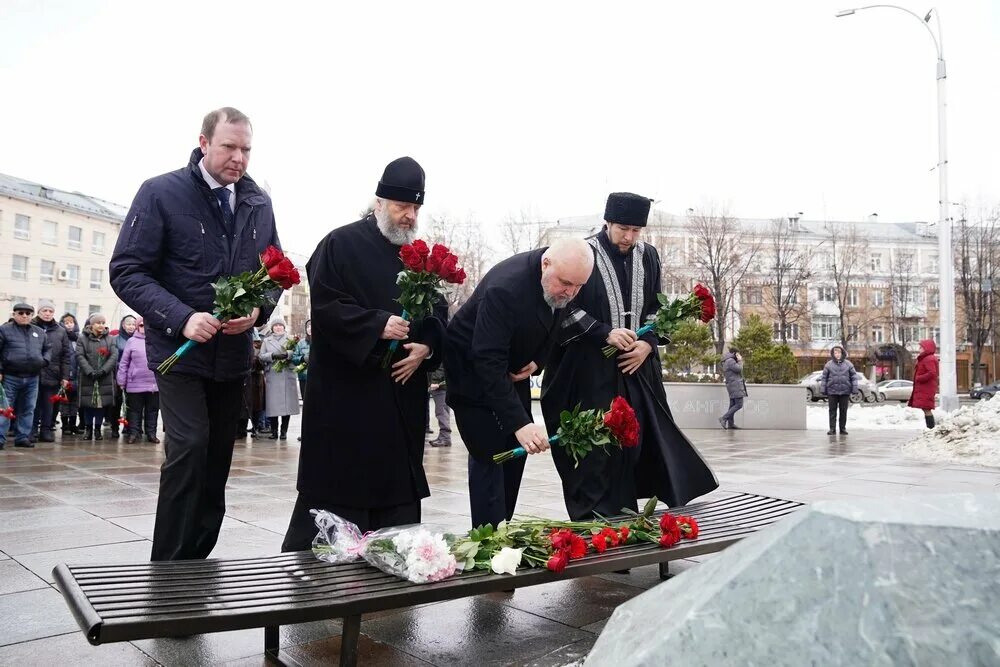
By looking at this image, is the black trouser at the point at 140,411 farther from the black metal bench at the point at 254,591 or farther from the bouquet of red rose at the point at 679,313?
the black metal bench at the point at 254,591

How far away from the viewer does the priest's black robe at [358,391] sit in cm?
394

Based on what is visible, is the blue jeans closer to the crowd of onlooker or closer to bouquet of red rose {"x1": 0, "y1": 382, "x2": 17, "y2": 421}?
the crowd of onlooker

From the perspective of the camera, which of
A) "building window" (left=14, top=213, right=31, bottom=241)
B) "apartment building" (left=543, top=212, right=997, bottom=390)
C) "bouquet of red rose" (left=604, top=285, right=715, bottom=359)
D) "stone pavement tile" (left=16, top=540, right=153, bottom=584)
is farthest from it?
"building window" (left=14, top=213, right=31, bottom=241)

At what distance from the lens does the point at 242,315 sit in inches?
143

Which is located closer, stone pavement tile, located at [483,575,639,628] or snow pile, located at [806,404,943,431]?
stone pavement tile, located at [483,575,639,628]

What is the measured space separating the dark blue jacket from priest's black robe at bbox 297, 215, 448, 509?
0.33m

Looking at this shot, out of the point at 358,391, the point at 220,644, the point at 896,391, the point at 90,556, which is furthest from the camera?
the point at 896,391

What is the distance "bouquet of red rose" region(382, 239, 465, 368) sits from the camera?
149 inches

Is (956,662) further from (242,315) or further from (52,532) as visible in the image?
(52,532)

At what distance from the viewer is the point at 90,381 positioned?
512 inches

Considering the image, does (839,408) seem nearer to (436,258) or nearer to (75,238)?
(436,258)

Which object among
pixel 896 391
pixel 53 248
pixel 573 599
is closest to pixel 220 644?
pixel 573 599

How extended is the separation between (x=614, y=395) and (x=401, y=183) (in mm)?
1781

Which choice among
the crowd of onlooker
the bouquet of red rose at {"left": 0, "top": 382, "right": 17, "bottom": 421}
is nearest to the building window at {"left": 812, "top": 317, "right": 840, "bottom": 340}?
the crowd of onlooker
